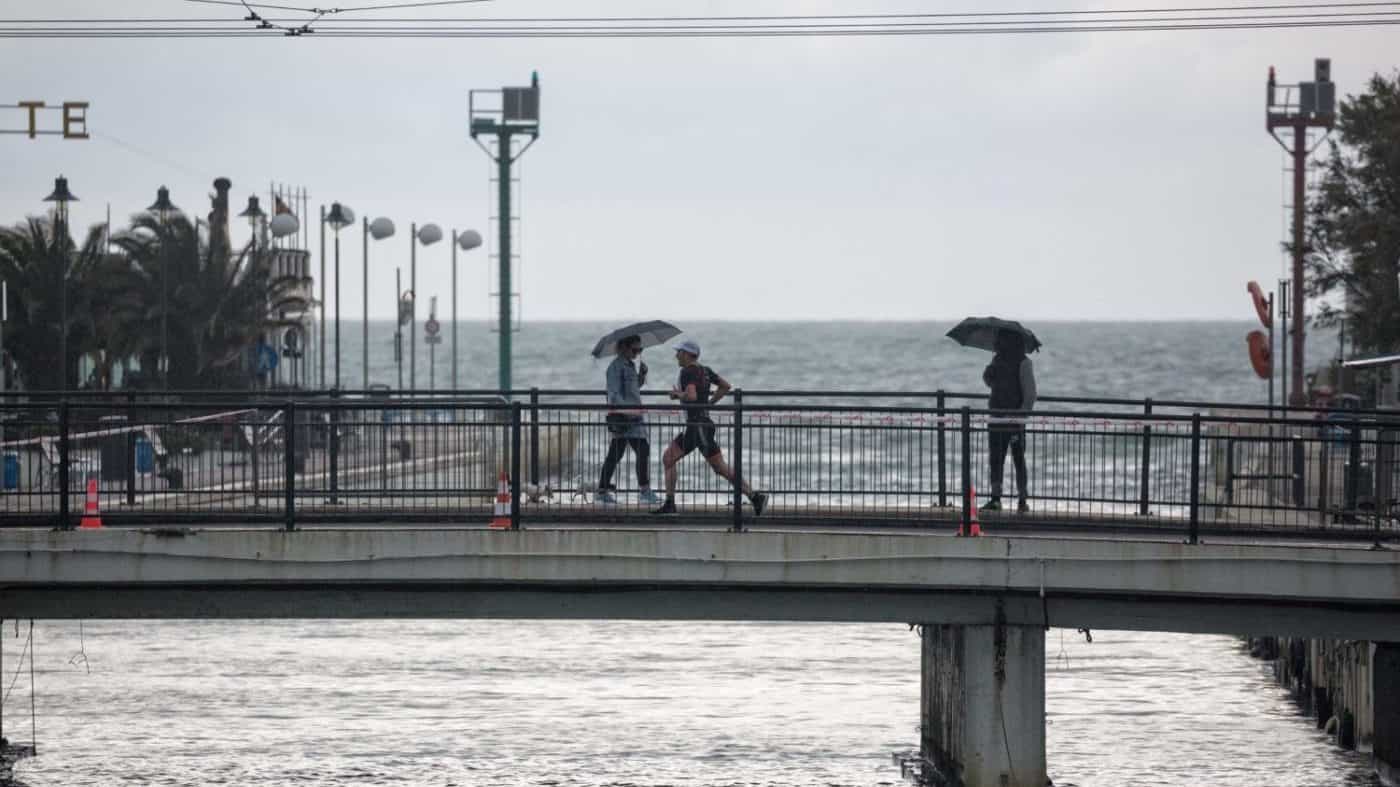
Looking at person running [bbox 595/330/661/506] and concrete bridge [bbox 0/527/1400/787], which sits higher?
person running [bbox 595/330/661/506]

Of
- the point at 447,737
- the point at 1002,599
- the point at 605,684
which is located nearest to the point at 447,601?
the point at 1002,599

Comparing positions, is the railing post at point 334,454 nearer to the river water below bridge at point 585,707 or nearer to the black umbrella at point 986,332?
the river water below bridge at point 585,707

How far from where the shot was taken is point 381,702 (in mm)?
30688

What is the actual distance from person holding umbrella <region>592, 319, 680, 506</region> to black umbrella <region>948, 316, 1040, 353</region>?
3144 millimetres

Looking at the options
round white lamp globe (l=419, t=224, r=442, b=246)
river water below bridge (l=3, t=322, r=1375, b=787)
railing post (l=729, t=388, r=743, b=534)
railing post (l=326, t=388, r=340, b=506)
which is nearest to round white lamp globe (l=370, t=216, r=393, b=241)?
round white lamp globe (l=419, t=224, r=442, b=246)

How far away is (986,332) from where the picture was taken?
2564cm

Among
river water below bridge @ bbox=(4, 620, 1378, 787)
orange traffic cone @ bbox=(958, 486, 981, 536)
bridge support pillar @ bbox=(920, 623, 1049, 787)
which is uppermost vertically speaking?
orange traffic cone @ bbox=(958, 486, 981, 536)

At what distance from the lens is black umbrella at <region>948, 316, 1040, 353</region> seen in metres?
24.1

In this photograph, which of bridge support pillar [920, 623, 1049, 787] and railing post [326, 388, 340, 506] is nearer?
bridge support pillar [920, 623, 1049, 787]

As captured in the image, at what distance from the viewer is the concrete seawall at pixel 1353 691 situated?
24531 millimetres

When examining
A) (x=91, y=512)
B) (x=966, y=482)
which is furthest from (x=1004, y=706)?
(x=91, y=512)

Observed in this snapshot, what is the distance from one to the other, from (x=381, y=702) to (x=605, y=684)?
3500 millimetres

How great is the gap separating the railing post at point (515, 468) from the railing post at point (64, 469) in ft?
12.5

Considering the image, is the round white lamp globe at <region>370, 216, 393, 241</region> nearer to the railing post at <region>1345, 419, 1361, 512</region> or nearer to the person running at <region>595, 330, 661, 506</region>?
the person running at <region>595, 330, 661, 506</region>
